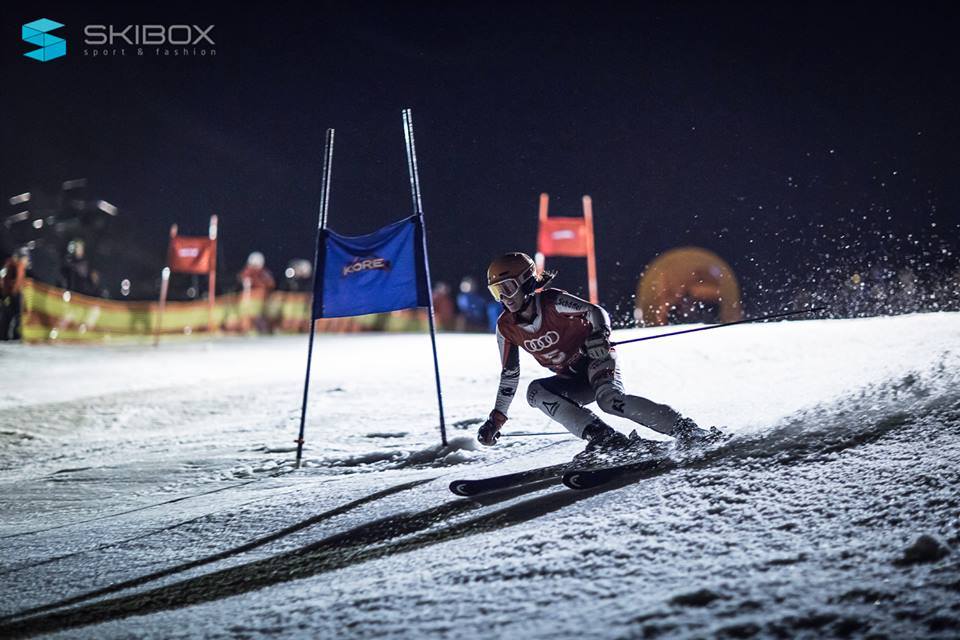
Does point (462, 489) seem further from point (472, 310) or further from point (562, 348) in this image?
point (472, 310)

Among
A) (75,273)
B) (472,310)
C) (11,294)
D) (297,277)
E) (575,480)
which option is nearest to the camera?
Result: (575,480)

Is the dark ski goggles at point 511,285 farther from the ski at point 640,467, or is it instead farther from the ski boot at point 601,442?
the ski at point 640,467

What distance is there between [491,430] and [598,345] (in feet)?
3.09

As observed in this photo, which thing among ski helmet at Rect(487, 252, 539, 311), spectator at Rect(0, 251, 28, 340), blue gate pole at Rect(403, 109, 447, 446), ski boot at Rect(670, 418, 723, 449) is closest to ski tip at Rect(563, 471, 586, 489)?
ski boot at Rect(670, 418, 723, 449)

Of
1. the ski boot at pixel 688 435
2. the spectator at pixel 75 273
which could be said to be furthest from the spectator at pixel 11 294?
the ski boot at pixel 688 435

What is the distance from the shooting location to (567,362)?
4855mm

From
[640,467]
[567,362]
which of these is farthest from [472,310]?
[640,467]

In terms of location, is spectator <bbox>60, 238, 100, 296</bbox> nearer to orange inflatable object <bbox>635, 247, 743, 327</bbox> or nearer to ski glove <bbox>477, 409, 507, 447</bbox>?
orange inflatable object <bbox>635, 247, 743, 327</bbox>

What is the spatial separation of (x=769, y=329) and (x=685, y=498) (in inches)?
320

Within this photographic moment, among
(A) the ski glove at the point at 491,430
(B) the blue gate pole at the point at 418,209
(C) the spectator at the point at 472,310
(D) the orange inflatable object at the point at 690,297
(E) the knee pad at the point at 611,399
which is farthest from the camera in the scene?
(C) the spectator at the point at 472,310

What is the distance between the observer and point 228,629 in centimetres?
256

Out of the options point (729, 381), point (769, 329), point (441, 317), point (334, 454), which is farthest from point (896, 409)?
point (441, 317)

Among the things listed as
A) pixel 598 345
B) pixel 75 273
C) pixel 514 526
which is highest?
pixel 75 273

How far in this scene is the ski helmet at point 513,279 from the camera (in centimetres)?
462
